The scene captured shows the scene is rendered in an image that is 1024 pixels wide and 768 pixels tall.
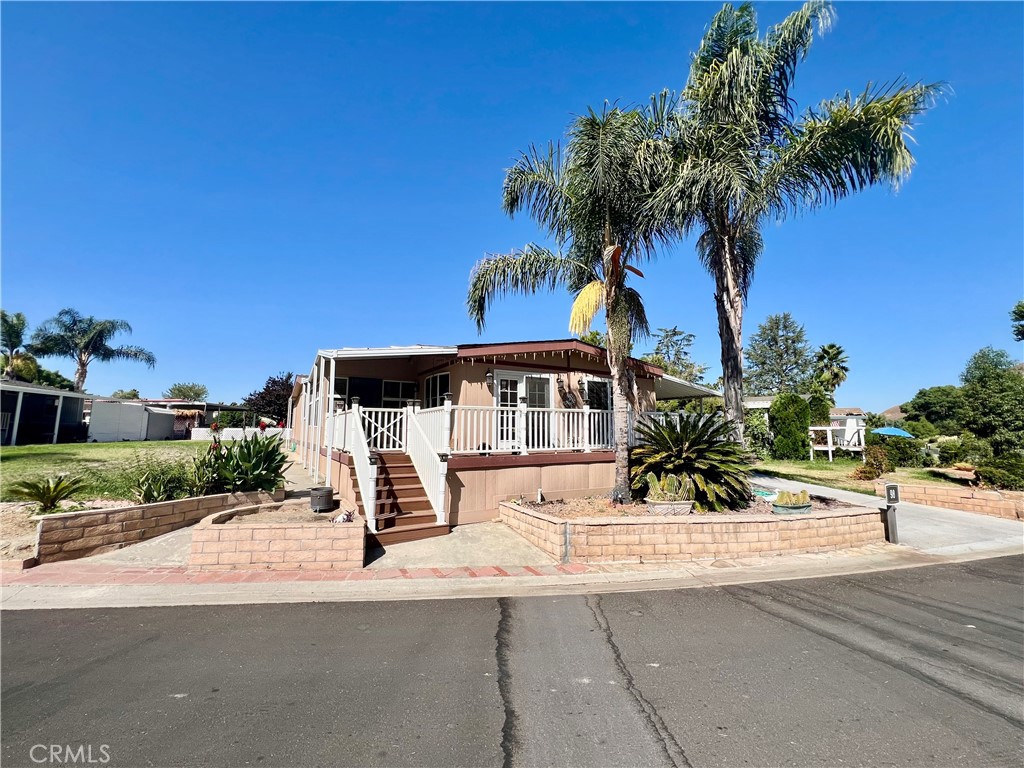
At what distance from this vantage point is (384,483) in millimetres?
9164

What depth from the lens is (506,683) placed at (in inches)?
147

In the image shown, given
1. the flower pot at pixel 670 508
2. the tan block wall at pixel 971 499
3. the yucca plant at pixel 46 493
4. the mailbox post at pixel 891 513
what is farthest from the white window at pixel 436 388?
the tan block wall at pixel 971 499

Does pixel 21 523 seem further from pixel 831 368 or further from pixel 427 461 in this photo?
pixel 831 368

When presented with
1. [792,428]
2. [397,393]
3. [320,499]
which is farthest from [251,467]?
[792,428]

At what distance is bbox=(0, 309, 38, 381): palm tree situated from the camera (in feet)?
115

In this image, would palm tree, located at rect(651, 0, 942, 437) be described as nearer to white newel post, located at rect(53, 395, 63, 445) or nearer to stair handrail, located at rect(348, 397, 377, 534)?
stair handrail, located at rect(348, 397, 377, 534)

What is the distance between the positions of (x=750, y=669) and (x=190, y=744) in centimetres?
413

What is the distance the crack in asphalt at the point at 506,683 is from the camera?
2921mm

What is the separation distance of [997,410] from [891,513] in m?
9.62

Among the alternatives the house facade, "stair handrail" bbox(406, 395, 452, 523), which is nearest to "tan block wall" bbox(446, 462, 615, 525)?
the house facade

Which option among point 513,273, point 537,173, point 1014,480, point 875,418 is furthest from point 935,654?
point 875,418

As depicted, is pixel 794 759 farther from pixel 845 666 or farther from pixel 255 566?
pixel 255 566

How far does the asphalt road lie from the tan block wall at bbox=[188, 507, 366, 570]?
1.37 meters

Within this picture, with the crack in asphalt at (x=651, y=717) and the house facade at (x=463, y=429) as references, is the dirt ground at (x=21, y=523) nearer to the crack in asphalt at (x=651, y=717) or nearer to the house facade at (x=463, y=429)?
the house facade at (x=463, y=429)
